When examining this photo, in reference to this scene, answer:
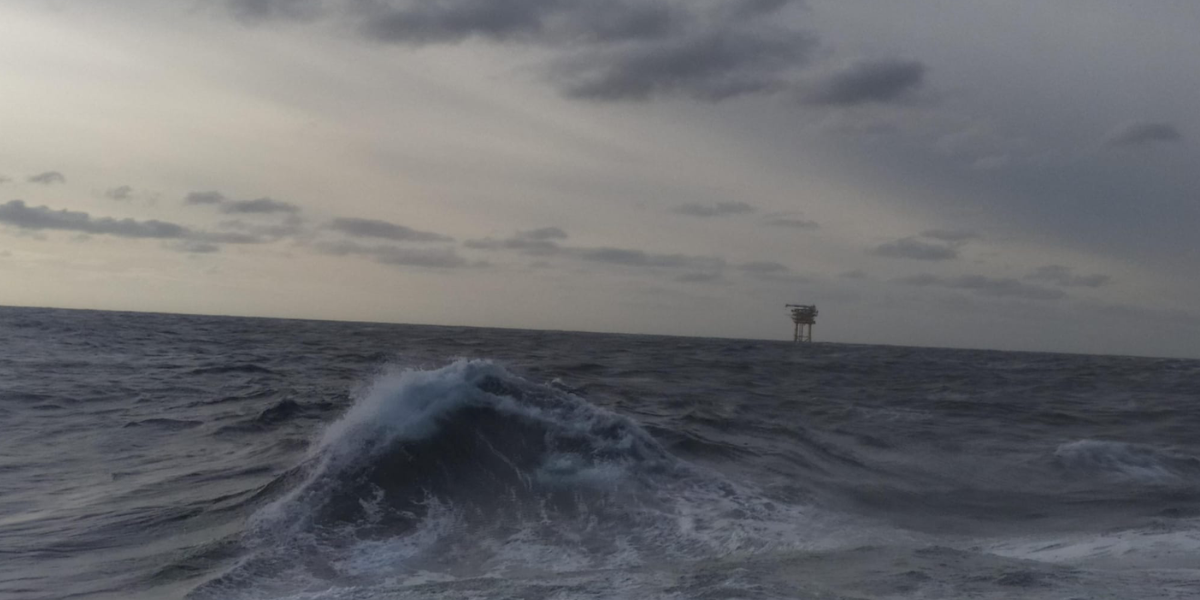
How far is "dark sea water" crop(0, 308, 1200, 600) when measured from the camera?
8.62 m

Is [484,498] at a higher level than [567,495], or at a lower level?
lower

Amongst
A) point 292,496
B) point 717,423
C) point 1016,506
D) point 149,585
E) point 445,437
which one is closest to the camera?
point 149,585

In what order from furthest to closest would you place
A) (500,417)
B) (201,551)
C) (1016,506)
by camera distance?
1. (500,417)
2. (1016,506)
3. (201,551)

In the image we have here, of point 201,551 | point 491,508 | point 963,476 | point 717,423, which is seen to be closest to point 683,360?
point 717,423

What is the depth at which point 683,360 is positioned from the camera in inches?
1620

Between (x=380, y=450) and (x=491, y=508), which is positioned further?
(x=380, y=450)

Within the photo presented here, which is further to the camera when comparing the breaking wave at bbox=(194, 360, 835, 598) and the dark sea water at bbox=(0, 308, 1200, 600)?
the breaking wave at bbox=(194, 360, 835, 598)

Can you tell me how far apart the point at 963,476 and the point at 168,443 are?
1382 cm

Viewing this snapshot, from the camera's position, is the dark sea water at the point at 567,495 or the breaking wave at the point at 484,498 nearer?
the dark sea water at the point at 567,495

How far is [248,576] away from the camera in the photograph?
8852 millimetres

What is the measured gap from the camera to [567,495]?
12.5 m

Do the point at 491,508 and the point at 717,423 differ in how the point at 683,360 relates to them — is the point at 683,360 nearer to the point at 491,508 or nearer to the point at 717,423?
the point at 717,423

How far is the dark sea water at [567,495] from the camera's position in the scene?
862 cm

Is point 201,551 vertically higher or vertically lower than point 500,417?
lower
